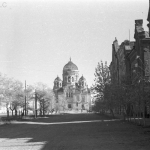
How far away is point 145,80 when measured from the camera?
27.8 meters

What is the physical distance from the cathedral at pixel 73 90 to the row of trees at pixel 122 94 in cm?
10365

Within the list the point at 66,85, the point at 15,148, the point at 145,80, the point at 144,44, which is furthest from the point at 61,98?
the point at 15,148

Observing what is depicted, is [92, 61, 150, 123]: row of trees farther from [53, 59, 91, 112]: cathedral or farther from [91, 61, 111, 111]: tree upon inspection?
[53, 59, 91, 112]: cathedral

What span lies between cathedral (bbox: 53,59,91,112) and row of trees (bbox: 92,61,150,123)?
4081 inches

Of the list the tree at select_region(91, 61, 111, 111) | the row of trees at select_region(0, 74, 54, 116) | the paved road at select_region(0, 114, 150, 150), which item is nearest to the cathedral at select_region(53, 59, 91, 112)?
the row of trees at select_region(0, 74, 54, 116)

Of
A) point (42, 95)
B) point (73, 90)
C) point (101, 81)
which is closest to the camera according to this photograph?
point (101, 81)

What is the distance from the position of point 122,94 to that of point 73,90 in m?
128

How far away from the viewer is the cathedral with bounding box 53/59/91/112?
16100 centimetres

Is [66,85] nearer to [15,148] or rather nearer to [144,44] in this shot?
[144,44]

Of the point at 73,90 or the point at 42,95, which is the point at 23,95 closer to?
the point at 42,95

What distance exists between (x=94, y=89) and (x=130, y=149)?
134ft

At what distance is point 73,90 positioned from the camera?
539 feet

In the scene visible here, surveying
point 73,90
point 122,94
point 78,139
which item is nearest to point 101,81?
point 122,94

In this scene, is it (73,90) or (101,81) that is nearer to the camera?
(101,81)
